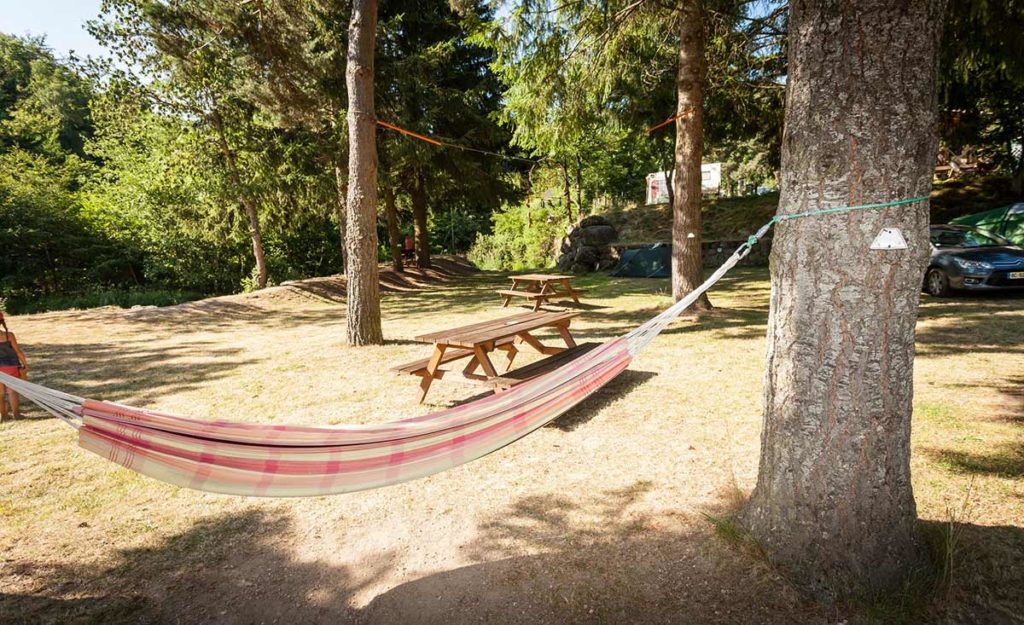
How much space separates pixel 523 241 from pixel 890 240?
2238 centimetres

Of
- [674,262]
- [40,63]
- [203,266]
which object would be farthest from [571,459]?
[40,63]

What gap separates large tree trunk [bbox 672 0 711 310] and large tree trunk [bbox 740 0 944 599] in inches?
199

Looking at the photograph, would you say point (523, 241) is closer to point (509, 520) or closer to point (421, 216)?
point (421, 216)

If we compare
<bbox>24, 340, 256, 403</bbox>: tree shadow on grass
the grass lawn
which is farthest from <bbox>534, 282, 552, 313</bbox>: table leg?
<bbox>24, 340, 256, 403</bbox>: tree shadow on grass

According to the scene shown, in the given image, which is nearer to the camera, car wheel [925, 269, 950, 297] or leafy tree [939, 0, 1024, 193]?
leafy tree [939, 0, 1024, 193]

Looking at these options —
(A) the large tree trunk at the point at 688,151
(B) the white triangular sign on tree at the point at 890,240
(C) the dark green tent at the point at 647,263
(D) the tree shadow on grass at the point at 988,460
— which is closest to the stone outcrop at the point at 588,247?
(C) the dark green tent at the point at 647,263

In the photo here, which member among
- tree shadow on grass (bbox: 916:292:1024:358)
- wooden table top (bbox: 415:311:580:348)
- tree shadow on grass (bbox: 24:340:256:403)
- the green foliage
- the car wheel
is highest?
the green foliage

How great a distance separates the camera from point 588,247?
18.0m

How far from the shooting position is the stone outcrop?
17719 millimetres

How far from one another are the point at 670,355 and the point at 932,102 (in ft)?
12.3

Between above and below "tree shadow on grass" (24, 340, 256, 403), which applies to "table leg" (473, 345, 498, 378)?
above

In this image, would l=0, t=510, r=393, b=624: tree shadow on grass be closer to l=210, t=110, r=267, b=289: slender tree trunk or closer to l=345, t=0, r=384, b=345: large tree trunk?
l=345, t=0, r=384, b=345: large tree trunk

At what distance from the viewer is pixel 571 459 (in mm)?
3111

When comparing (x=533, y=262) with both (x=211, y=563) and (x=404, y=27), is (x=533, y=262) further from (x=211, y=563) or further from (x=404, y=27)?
(x=211, y=563)
